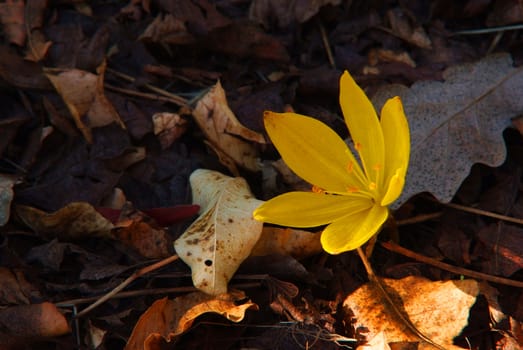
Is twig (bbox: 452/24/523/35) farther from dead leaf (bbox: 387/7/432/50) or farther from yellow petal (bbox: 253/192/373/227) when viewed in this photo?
yellow petal (bbox: 253/192/373/227)

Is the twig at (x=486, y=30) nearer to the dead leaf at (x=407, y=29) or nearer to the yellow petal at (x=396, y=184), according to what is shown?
the dead leaf at (x=407, y=29)

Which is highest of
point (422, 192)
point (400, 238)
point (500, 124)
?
point (500, 124)

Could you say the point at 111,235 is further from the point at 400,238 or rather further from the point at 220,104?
the point at 400,238

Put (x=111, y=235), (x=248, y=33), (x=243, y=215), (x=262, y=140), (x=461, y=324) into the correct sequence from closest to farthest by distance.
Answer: (x=461, y=324)
(x=243, y=215)
(x=111, y=235)
(x=262, y=140)
(x=248, y=33)

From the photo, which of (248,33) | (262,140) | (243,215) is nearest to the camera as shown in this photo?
(243,215)

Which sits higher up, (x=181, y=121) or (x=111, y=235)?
(x=181, y=121)

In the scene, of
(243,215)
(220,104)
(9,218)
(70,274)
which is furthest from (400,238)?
(9,218)
